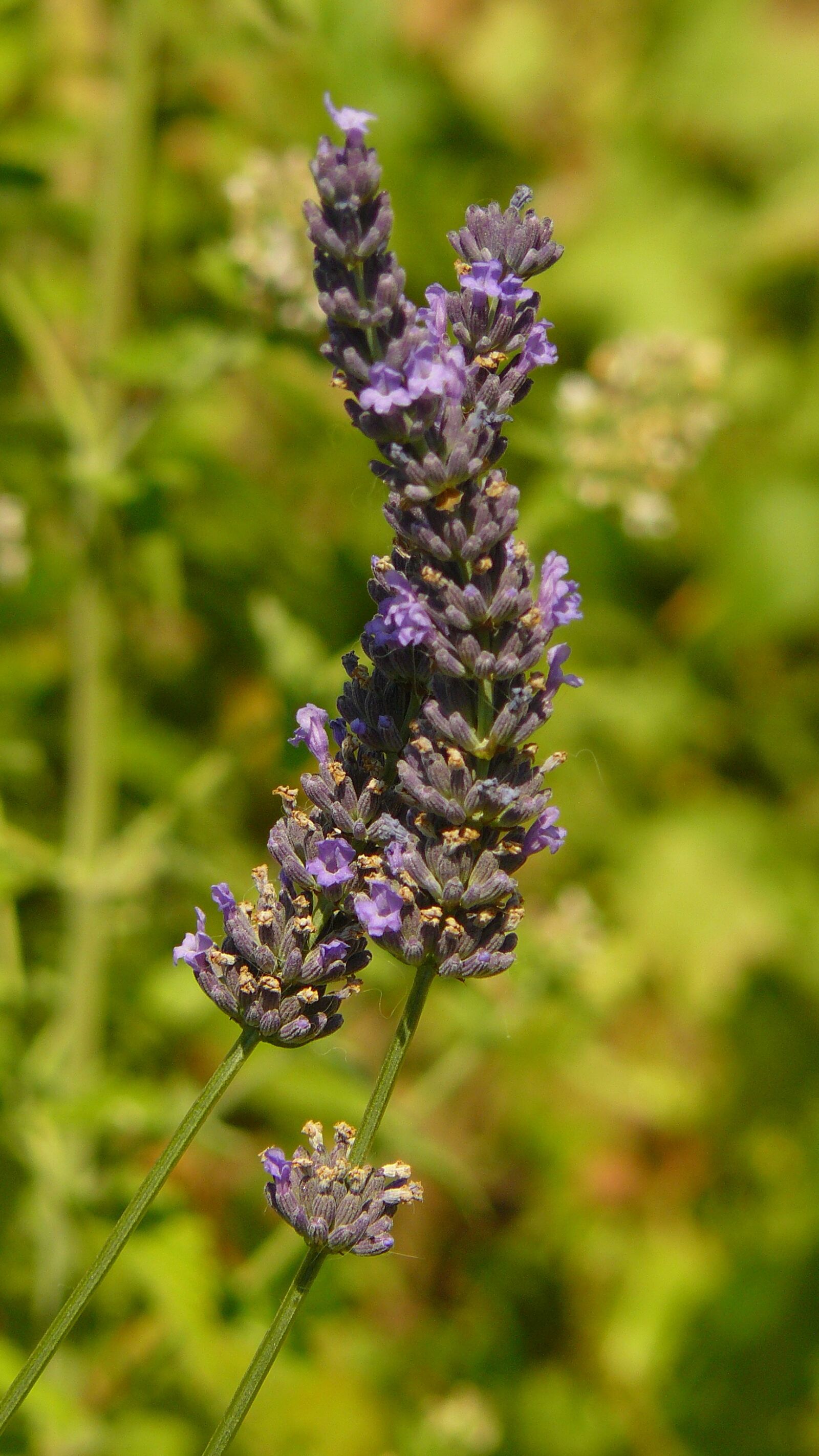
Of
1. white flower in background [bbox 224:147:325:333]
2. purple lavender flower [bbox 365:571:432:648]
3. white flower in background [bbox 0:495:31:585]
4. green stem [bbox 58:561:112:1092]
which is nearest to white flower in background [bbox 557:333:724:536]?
white flower in background [bbox 224:147:325:333]

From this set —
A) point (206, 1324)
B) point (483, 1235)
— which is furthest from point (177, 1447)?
point (483, 1235)

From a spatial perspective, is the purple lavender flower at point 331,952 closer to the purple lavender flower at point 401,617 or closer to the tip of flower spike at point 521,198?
the purple lavender flower at point 401,617

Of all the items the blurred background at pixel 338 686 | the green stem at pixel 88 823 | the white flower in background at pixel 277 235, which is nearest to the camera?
the white flower in background at pixel 277 235

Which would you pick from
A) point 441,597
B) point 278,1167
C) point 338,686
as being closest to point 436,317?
point 441,597

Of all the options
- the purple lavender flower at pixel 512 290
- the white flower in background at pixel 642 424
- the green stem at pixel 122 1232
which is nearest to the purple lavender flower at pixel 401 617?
the purple lavender flower at pixel 512 290

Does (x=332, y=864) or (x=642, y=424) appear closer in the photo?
(x=332, y=864)

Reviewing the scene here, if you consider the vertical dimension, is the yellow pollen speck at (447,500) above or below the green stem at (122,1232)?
above

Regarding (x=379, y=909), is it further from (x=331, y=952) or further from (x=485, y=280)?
(x=485, y=280)
